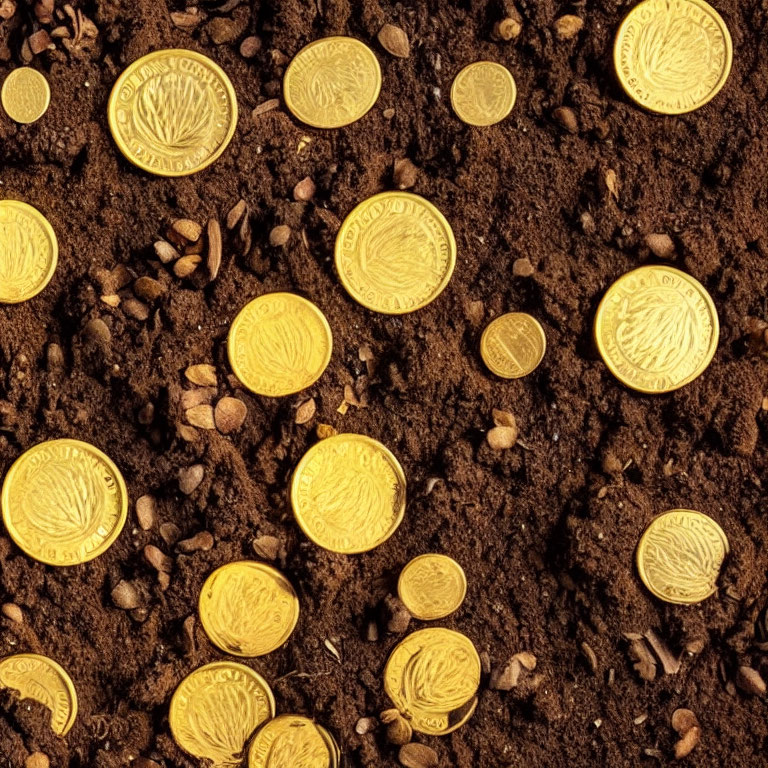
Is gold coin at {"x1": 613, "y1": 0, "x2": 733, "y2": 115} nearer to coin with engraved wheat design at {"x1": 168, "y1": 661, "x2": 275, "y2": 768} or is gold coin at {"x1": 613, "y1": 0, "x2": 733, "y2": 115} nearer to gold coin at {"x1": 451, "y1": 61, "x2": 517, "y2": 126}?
gold coin at {"x1": 451, "y1": 61, "x2": 517, "y2": 126}

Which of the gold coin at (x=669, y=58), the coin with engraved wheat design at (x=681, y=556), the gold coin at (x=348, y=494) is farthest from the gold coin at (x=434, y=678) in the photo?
the gold coin at (x=669, y=58)

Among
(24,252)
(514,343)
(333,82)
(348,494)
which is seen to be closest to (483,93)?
(333,82)

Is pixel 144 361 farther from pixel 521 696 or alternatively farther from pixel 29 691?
pixel 521 696

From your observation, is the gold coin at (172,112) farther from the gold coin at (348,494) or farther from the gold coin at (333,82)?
the gold coin at (348,494)

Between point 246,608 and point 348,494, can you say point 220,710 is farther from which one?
point 348,494

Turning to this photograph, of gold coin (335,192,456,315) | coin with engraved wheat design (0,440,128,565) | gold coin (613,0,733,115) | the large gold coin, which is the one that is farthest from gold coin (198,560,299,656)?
gold coin (613,0,733,115)

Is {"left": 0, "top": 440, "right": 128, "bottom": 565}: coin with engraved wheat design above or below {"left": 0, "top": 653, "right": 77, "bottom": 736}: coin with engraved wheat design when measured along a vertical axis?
above
